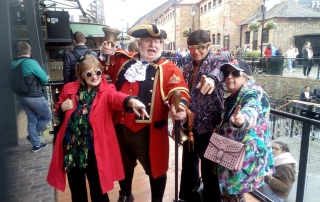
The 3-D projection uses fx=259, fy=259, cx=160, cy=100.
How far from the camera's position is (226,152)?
1.79 metres

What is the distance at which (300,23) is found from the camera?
21.2 m

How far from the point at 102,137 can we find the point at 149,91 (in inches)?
19.9

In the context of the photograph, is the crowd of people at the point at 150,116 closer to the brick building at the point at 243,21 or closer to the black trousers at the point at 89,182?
the black trousers at the point at 89,182

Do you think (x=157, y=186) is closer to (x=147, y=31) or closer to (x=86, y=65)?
(x=86, y=65)

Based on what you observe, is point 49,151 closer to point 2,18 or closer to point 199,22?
point 2,18

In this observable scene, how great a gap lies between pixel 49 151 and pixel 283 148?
3.27 meters

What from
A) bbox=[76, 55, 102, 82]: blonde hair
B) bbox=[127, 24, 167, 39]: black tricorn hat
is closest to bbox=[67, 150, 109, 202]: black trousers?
bbox=[76, 55, 102, 82]: blonde hair

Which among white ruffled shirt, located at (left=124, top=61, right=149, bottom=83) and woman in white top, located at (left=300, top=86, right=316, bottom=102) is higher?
white ruffled shirt, located at (left=124, top=61, right=149, bottom=83)

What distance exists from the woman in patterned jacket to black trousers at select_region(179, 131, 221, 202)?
0.99ft

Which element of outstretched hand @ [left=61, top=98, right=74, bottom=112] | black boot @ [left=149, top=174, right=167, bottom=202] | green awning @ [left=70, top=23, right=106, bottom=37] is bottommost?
black boot @ [left=149, top=174, right=167, bottom=202]

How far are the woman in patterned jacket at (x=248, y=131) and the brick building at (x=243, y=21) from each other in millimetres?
15874

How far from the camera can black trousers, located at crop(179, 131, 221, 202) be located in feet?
7.22

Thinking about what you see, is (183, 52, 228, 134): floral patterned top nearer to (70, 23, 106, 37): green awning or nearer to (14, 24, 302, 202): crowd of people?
(14, 24, 302, 202): crowd of people

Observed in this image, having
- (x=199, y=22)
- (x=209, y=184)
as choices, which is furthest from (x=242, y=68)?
(x=199, y=22)
